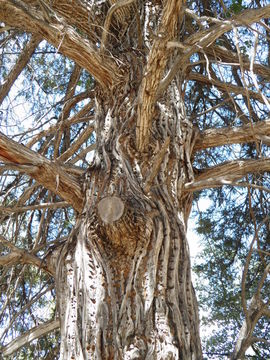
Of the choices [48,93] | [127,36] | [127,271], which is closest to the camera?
[127,271]

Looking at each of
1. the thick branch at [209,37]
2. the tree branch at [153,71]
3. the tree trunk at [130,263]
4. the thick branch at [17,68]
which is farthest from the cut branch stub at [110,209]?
the thick branch at [17,68]

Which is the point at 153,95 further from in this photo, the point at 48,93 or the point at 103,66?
the point at 48,93

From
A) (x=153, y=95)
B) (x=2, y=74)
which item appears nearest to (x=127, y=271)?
(x=153, y=95)

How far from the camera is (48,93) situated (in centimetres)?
491

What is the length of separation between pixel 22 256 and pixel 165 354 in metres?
1.00

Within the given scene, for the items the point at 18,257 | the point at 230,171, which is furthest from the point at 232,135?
the point at 18,257

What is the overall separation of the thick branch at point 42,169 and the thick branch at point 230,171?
600mm

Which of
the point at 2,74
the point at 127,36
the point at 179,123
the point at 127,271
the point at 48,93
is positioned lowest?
the point at 127,271

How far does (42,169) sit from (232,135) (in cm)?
122

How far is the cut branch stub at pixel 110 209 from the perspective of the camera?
99.5 inches

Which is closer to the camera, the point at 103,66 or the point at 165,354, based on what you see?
the point at 165,354

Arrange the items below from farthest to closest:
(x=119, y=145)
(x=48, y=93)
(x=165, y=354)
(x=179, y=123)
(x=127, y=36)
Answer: (x=48, y=93) < (x=127, y=36) < (x=179, y=123) < (x=119, y=145) < (x=165, y=354)

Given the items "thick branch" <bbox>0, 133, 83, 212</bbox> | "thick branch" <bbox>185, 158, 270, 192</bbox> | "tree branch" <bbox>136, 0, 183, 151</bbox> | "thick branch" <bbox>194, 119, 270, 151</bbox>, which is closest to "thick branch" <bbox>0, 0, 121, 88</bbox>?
"tree branch" <bbox>136, 0, 183, 151</bbox>

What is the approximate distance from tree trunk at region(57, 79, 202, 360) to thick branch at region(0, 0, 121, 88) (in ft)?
1.25
